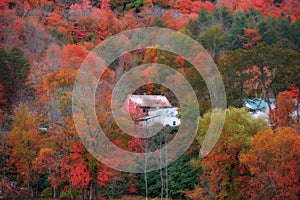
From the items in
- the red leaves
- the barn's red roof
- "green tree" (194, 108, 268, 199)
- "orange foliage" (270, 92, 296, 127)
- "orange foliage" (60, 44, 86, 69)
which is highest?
the red leaves

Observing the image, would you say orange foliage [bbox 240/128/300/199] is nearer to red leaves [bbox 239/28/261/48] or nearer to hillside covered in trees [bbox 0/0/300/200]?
hillside covered in trees [bbox 0/0/300/200]

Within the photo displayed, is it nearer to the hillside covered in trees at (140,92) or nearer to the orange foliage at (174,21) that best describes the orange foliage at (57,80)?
the hillside covered in trees at (140,92)

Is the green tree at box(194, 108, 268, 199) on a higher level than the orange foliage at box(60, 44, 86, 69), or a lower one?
lower

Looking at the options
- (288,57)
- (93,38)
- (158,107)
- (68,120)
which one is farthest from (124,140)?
(93,38)

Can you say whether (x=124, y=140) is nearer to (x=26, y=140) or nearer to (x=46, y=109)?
(x=26, y=140)

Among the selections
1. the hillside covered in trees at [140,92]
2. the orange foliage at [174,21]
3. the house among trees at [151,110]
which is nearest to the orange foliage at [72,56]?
the hillside covered in trees at [140,92]

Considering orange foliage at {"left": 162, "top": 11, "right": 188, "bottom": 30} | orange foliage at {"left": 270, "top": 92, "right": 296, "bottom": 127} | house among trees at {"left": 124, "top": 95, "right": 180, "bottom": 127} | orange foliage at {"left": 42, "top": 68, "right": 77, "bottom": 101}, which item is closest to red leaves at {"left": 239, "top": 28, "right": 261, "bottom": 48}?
orange foliage at {"left": 162, "top": 11, "right": 188, "bottom": 30}

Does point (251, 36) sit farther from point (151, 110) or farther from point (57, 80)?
point (57, 80)

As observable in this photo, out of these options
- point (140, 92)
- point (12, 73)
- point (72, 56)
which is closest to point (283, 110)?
point (140, 92)
